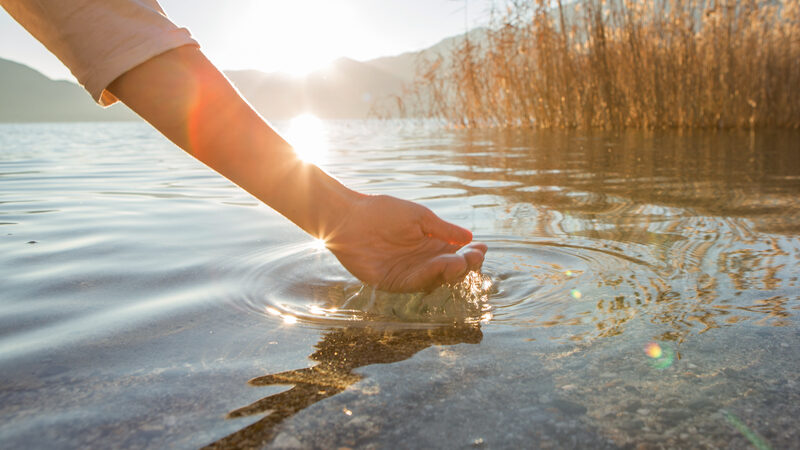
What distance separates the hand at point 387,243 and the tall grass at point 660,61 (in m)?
7.07

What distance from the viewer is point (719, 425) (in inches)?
29.3

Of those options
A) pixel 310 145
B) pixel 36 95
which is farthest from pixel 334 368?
pixel 36 95

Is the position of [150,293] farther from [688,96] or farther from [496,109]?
[496,109]

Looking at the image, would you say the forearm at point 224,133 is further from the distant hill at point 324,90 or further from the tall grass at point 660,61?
A: the distant hill at point 324,90

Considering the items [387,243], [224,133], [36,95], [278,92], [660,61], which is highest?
[36,95]

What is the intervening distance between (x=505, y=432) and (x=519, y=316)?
0.51 metres

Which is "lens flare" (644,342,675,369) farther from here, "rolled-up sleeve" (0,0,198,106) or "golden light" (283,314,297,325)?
"rolled-up sleeve" (0,0,198,106)

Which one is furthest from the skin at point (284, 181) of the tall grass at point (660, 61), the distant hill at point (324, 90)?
the distant hill at point (324, 90)

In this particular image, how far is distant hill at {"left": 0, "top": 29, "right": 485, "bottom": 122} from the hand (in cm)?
10563

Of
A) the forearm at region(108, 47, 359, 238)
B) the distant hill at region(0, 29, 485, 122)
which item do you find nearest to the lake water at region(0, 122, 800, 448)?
the forearm at region(108, 47, 359, 238)

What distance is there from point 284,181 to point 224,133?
0.16m

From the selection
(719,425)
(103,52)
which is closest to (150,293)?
(103,52)

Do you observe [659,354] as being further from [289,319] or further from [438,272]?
[289,319]

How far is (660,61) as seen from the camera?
24.5ft
